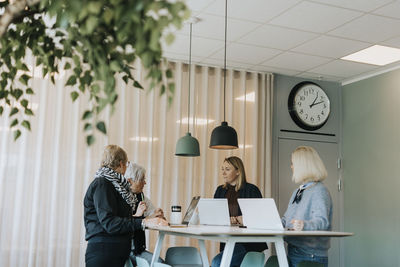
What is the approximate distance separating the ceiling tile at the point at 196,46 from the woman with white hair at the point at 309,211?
210 cm

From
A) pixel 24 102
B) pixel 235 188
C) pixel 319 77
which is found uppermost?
pixel 319 77

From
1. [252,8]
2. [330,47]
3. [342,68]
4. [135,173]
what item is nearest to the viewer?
[135,173]

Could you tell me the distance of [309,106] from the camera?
258 inches

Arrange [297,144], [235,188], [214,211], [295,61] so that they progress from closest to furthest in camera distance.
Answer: [214,211]
[235,188]
[295,61]
[297,144]

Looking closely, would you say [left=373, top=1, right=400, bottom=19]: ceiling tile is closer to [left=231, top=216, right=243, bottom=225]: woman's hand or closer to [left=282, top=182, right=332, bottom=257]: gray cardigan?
[left=282, top=182, right=332, bottom=257]: gray cardigan

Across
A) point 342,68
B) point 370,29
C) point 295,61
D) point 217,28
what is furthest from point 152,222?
point 342,68

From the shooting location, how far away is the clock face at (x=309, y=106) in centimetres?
644

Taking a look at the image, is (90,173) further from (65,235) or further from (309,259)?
(309,259)

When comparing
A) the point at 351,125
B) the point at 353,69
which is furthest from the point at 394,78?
the point at 351,125

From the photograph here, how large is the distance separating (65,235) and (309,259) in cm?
291

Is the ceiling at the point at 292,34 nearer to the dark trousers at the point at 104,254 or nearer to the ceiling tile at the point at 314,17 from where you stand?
the ceiling tile at the point at 314,17

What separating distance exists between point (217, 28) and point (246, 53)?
85cm

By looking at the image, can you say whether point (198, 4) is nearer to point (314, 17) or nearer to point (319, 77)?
A: point (314, 17)

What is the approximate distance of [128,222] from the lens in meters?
3.26
